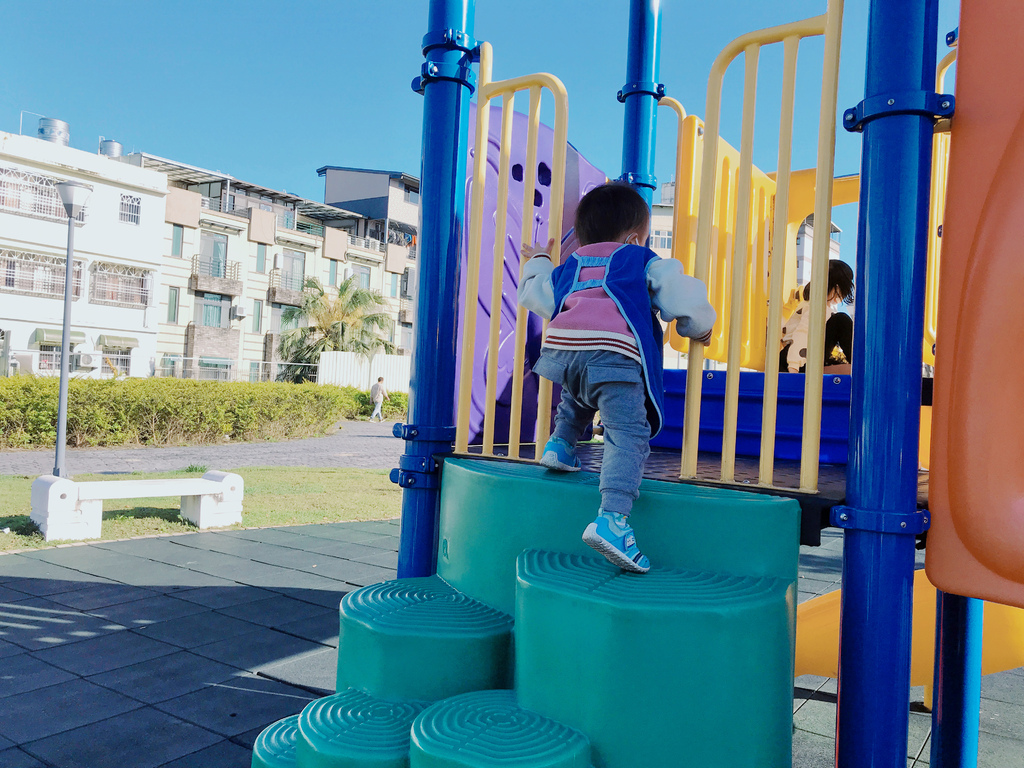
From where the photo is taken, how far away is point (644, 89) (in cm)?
404

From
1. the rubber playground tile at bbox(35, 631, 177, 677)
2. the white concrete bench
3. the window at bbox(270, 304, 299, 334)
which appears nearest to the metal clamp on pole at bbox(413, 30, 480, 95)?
the rubber playground tile at bbox(35, 631, 177, 677)

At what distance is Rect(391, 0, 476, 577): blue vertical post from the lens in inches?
104

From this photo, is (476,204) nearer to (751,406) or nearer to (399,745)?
(751,406)

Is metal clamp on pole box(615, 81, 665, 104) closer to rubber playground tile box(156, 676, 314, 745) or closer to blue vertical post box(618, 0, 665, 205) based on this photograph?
blue vertical post box(618, 0, 665, 205)

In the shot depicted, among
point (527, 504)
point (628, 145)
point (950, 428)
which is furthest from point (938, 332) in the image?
point (628, 145)

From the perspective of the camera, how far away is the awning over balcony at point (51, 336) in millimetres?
27000

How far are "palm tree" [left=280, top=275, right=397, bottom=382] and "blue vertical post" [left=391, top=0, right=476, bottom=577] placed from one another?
34050mm

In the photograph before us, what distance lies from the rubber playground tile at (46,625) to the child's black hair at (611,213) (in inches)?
130

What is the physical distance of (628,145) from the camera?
13.7ft

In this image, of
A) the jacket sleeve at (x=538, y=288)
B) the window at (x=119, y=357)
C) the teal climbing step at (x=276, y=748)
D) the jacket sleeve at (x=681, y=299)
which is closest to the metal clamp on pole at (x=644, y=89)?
the jacket sleeve at (x=538, y=288)

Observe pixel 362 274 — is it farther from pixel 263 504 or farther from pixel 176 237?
pixel 263 504

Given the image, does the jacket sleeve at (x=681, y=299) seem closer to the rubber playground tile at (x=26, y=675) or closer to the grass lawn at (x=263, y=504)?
the rubber playground tile at (x=26, y=675)

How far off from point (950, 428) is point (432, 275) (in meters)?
1.70

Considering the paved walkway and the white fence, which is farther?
the white fence
